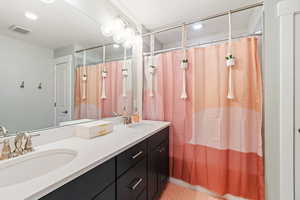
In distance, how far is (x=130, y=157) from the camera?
1.01m

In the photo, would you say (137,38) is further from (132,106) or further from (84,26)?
(132,106)

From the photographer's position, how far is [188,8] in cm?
176

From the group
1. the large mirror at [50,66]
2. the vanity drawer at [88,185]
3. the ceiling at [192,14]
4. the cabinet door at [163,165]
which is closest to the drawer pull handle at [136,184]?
the vanity drawer at [88,185]

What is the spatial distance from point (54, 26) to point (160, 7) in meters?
1.26

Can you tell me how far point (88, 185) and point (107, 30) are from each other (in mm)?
1519

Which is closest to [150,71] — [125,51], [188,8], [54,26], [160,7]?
[125,51]

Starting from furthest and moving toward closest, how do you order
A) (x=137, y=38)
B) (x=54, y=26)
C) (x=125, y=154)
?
(x=137, y=38) → (x=54, y=26) → (x=125, y=154)

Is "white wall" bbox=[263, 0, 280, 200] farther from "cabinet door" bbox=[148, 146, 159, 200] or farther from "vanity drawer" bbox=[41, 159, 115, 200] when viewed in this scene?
"vanity drawer" bbox=[41, 159, 115, 200]

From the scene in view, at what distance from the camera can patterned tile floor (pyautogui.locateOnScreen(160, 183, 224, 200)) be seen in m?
1.56

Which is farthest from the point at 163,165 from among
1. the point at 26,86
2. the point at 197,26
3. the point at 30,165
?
the point at 197,26

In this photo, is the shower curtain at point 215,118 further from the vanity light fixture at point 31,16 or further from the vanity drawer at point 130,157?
the vanity light fixture at point 31,16

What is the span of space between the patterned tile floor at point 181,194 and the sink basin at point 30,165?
1242 mm

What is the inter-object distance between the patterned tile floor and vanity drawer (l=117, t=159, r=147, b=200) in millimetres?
592

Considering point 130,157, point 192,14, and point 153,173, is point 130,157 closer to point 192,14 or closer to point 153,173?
point 153,173
